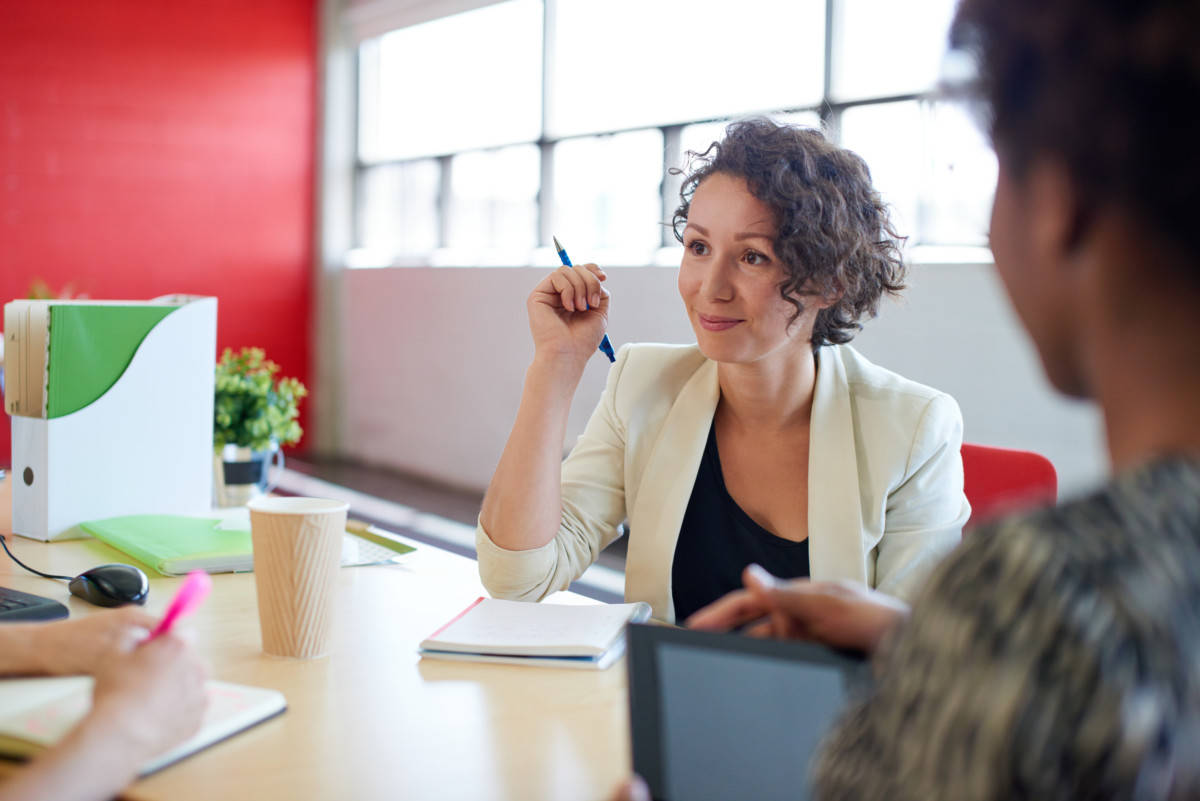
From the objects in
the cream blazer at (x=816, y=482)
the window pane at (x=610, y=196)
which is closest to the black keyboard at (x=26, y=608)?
the cream blazer at (x=816, y=482)

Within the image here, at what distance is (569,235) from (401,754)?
4.58 metres

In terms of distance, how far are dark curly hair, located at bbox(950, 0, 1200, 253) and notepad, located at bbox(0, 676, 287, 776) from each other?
74 centimetres

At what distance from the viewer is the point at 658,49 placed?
15.5 ft

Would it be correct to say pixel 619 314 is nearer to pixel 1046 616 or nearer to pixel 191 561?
pixel 191 561

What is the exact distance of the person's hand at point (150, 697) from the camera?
73 centimetres

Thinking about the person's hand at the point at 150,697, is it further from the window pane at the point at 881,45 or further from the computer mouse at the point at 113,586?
the window pane at the point at 881,45

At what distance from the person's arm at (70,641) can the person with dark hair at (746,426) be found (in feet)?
1.79

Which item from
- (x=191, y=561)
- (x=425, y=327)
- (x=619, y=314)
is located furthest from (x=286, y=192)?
(x=191, y=561)

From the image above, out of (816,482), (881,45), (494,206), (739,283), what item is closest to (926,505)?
(816,482)

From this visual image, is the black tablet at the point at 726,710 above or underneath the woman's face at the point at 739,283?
underneath

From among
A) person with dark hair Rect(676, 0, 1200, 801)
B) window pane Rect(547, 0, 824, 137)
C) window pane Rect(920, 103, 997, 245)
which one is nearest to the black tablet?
person with dark hair Rect(676, 0, 1200, 801)

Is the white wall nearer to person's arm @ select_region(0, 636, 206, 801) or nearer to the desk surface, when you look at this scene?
the desk surface

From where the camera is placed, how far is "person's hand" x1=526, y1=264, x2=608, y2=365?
1.56m

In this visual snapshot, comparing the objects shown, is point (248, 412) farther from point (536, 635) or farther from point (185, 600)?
point (185, 600)
